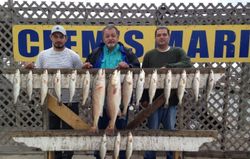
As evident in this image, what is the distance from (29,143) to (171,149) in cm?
139

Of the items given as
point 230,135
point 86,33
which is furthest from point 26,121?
point 230,135

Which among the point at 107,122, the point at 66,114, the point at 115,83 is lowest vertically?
the point at 107,122

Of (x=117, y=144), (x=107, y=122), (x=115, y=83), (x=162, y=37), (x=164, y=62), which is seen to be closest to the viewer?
(x=115, y=83)

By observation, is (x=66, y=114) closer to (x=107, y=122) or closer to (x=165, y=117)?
(x=107, y=122)

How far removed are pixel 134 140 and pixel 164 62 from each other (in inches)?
34.3

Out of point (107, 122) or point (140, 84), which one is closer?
point (140, 84)

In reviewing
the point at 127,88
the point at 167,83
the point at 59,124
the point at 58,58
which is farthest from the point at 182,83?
the point at 59,124

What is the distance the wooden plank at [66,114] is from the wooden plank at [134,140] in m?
0.20

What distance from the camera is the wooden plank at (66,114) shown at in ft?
11.8

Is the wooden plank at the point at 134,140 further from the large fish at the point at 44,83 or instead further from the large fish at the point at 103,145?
the large fish at the point at 44,83

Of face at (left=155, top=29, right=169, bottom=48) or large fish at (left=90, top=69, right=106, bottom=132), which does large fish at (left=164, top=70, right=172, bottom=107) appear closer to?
face at (left=155, top=29, right=169, bottom=48)

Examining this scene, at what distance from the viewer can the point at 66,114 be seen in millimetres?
3621

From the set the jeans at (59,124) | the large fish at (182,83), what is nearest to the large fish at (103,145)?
the jeans at (59,124)

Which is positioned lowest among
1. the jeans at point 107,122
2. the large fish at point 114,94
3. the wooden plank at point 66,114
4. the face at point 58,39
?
the jeans at point 107,122
